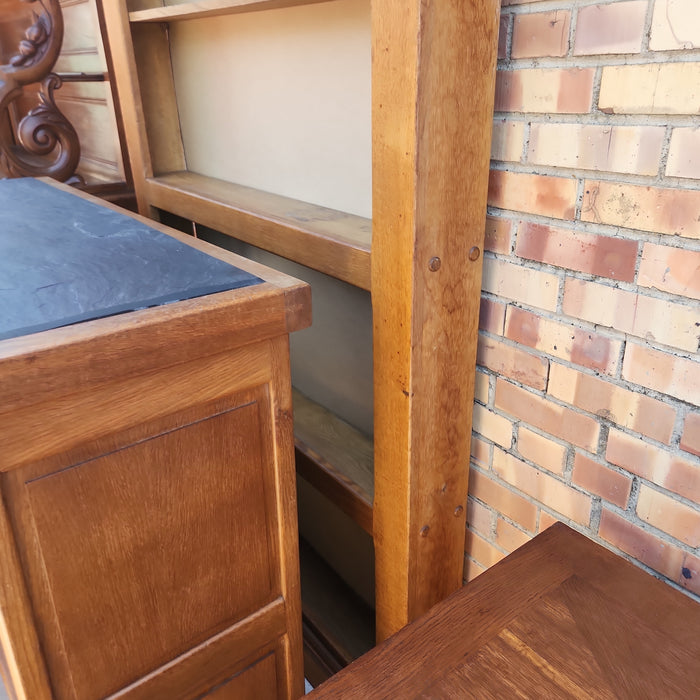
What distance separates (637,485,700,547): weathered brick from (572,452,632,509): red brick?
3 centimetres

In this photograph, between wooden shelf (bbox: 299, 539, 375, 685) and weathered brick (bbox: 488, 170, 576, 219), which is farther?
wooden shelf (bbox: 299, 539, 375, 685)

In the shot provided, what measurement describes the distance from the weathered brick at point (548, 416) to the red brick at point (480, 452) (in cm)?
10

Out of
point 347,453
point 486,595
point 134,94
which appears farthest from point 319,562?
point 134,94

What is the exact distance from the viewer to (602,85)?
91 centimetres

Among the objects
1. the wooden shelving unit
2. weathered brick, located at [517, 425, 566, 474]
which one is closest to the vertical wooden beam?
the wooden shelving unit

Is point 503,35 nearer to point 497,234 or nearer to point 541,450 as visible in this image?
point 497,234

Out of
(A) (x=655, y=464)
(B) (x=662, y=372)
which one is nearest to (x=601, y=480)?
(A) (x=655, y=464)

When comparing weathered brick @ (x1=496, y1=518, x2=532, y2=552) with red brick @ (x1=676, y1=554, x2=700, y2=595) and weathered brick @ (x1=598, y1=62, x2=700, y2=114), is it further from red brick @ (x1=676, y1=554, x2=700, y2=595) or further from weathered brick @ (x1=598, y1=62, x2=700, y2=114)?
weathered brick @ (x1=598, y1=62, x2=700, y2=114)

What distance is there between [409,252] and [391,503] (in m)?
0.50

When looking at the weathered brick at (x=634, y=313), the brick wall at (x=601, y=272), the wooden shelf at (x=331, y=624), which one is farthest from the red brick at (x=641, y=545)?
the wooden shelf at (x=331, y=624)

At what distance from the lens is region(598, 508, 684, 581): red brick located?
1007mm

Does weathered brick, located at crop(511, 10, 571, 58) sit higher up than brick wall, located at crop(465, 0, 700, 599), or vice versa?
weathered brick, located at crop(511, 10, 571, 58)

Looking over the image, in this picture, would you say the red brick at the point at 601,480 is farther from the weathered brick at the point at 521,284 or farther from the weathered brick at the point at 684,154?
the weathered brick at the point at 684,154

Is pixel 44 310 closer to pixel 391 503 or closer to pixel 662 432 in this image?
pixel 391 503
